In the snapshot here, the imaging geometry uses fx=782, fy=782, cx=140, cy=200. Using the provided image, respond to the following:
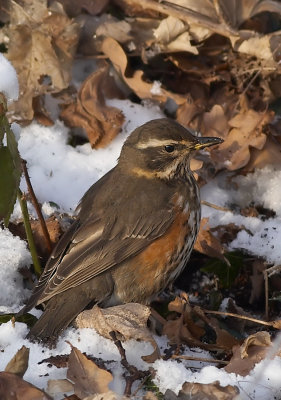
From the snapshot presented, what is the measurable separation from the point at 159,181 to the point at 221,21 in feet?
5.90

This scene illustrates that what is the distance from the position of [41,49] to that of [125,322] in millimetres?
2791

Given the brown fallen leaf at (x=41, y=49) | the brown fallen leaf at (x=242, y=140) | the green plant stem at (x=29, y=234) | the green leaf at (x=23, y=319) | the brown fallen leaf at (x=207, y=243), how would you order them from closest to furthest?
the green leaf at (x=23, y=319) < the green plant stem at (x=29, y=234) < the brown fallen leaf at (x=207, y=243) < the brown fallen leaf at (x=242, y=140) < the brown fallen leaf at (x=41, y=49)

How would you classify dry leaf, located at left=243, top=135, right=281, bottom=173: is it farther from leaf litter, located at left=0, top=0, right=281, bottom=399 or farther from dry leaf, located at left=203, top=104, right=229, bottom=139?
dry leaf, located at left=203, top=104, right=229, bottom=139

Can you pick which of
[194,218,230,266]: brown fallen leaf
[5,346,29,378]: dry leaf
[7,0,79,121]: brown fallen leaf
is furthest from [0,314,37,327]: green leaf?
[7,0,79,121]: brown fallen leaf

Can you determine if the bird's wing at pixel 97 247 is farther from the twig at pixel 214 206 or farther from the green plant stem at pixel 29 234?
the twig at pixel 214 206

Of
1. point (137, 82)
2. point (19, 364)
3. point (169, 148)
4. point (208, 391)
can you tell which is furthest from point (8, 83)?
point (208, 391)

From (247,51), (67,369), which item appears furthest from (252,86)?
(67,369)

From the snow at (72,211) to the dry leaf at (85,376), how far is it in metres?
0.15

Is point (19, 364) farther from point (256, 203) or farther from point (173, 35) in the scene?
point (173, 35)

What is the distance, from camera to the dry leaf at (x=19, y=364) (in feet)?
12.8

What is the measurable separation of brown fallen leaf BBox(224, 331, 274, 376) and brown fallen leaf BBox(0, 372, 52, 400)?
3.28 ft

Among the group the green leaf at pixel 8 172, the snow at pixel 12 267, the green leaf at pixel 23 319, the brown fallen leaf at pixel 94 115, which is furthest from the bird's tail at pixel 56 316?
the brown fallen leaf at pixel 94 115

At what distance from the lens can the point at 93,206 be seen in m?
5.23

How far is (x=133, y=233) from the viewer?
511 cm
